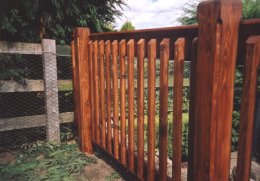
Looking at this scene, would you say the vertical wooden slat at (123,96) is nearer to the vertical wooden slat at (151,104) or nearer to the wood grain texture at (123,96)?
the wood grain texture at (123,96)

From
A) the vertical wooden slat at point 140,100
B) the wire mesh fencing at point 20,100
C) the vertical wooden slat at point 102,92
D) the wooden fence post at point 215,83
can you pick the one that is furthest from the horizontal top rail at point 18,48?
the wooden fence post at point 215,83

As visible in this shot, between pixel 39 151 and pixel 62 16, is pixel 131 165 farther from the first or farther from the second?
pixel 62 16

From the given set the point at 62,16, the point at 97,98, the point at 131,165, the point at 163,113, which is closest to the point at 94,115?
the point at 97,98

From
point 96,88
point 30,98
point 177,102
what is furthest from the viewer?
point 30,98

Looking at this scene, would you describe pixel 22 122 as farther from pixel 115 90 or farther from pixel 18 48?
pixel 115 90

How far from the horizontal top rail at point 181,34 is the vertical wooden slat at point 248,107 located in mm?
87

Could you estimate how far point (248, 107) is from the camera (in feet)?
4.52

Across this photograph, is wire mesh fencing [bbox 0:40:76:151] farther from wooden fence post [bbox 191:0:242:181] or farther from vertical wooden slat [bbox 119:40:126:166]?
wooden fence post [bbox 191:0:242:181]

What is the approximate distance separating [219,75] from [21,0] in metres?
3.48

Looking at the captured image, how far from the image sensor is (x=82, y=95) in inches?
143

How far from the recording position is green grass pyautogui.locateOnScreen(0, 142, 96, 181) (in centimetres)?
315

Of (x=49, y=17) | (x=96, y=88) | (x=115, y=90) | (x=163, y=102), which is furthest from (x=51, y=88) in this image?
(x=163, y=102)

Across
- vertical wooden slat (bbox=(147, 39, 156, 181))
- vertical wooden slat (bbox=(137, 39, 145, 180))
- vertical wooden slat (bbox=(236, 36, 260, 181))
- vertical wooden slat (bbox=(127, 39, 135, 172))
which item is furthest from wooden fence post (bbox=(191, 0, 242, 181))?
vertical wooden slat (bbox=(127, 39, 135, 172))

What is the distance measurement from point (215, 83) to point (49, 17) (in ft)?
11.7
